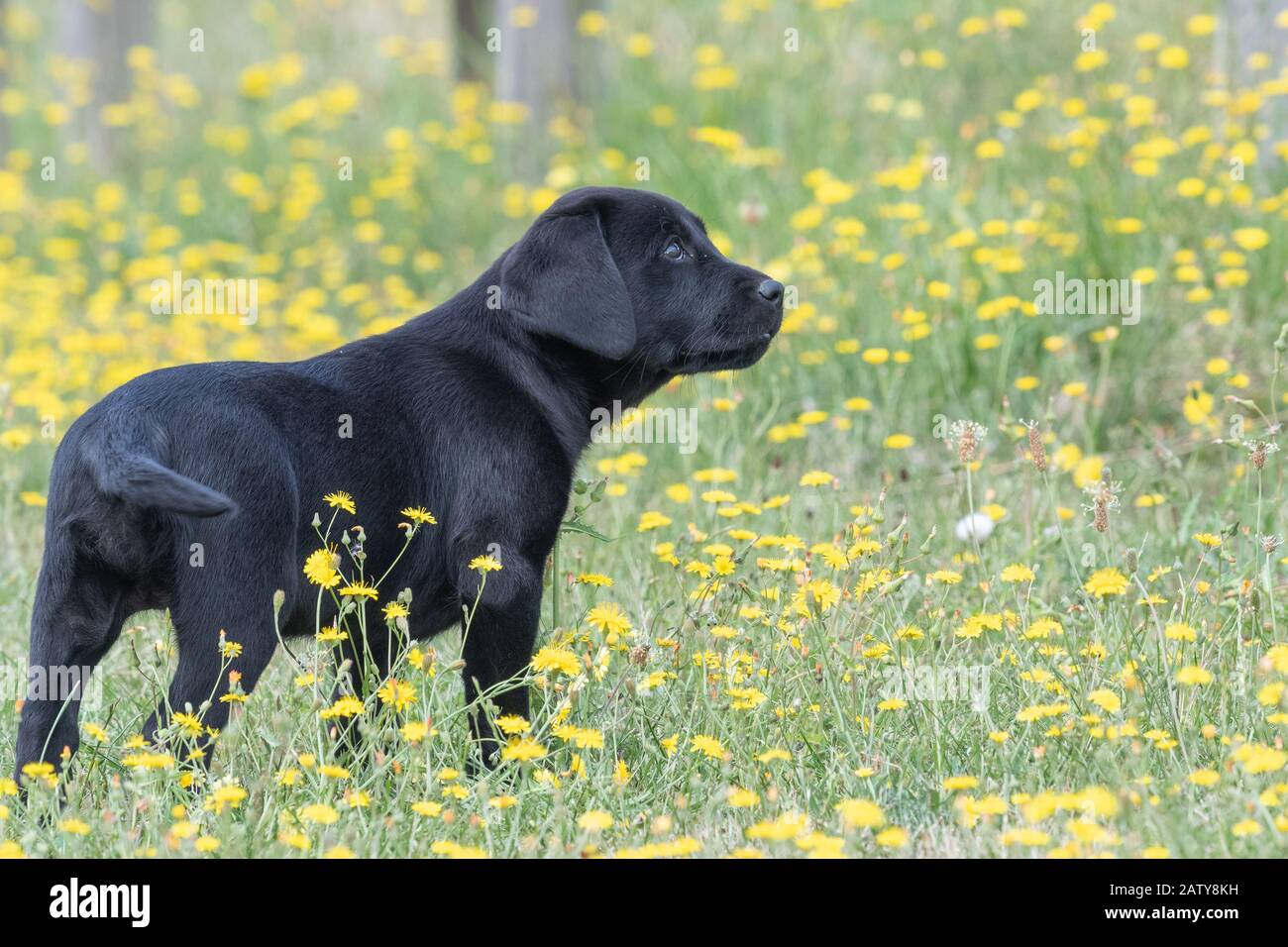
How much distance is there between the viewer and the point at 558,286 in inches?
135

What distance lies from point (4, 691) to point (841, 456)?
9.08ft

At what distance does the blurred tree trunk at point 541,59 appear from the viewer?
8.52 m

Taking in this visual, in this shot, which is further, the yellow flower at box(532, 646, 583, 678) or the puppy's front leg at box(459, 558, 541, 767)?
the puppy's front leg at box(459, 558, 541, 767)

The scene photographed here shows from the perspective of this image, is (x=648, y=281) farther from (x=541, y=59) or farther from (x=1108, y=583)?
(x=541, y=59)

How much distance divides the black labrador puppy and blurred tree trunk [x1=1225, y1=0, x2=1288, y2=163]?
3079 mm

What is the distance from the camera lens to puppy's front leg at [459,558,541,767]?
126 inches

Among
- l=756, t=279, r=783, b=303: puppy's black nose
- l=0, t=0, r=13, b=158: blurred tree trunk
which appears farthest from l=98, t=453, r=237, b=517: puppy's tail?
l=0, t=0, r=13, b=158: blurred tree trunk

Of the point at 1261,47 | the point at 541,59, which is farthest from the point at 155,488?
the point at 541,59

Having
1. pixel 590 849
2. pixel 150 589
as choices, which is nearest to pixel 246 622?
pixel 150 589

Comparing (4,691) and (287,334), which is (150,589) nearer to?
(4,691)

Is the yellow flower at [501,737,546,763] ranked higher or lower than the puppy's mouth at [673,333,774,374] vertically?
lower

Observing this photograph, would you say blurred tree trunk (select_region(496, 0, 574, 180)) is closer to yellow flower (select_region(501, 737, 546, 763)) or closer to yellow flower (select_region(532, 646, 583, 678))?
yellow flower (select_region(532, 646, 583, 678))

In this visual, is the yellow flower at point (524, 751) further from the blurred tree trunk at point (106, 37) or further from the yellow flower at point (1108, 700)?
the blurred tree trunk at point (106, 37)

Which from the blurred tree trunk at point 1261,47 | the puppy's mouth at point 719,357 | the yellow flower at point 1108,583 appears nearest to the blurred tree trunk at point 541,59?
the blurred tree trunk at point 1261,47
